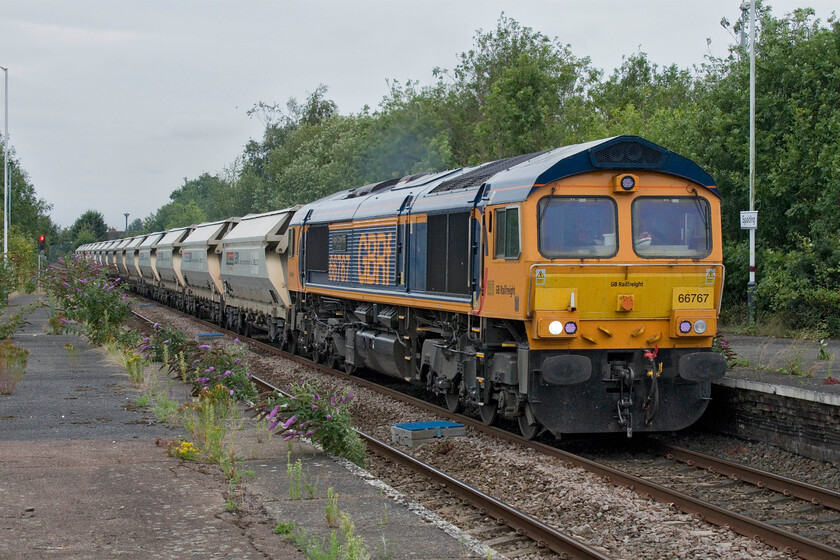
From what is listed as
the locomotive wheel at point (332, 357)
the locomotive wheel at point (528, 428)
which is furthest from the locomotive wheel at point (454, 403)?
the locomotive wheel at point (332, 357)

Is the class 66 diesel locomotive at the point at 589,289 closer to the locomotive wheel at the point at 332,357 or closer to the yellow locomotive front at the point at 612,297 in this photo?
the yellow locomotive front at the point at 612,297

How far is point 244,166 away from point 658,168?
83542 mm

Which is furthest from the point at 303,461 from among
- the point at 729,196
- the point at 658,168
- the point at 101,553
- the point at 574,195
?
the point at 729,196

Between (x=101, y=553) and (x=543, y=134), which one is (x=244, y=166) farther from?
(x=101, y=553)

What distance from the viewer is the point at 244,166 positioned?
9169 centimetres

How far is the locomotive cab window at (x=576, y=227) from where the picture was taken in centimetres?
1068

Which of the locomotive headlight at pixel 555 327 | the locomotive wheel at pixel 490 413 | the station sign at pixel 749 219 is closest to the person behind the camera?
the locomotive headlight at pixel 555 327

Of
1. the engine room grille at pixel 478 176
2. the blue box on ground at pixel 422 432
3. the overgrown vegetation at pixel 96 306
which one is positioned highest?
the engine room grille at pixel 478 176

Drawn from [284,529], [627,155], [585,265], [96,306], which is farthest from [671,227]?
[96,306]

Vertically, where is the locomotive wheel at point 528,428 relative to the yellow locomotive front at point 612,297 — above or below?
below

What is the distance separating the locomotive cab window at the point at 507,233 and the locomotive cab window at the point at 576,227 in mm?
310

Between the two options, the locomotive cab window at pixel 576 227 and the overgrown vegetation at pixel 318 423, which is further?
the locomotive cab window at pixel 576 227

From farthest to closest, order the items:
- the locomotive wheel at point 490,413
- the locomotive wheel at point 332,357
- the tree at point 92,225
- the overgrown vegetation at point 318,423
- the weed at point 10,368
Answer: the tree at point 92,225, the locomotive wheel at point 332,357, the weed at point 10,368, the locomotive wheel at point 490,413, the overgrown vegetation at point 318,423

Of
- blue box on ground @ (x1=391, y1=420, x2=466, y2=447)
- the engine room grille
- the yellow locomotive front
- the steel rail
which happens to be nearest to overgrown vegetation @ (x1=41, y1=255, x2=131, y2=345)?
the engine room grille
